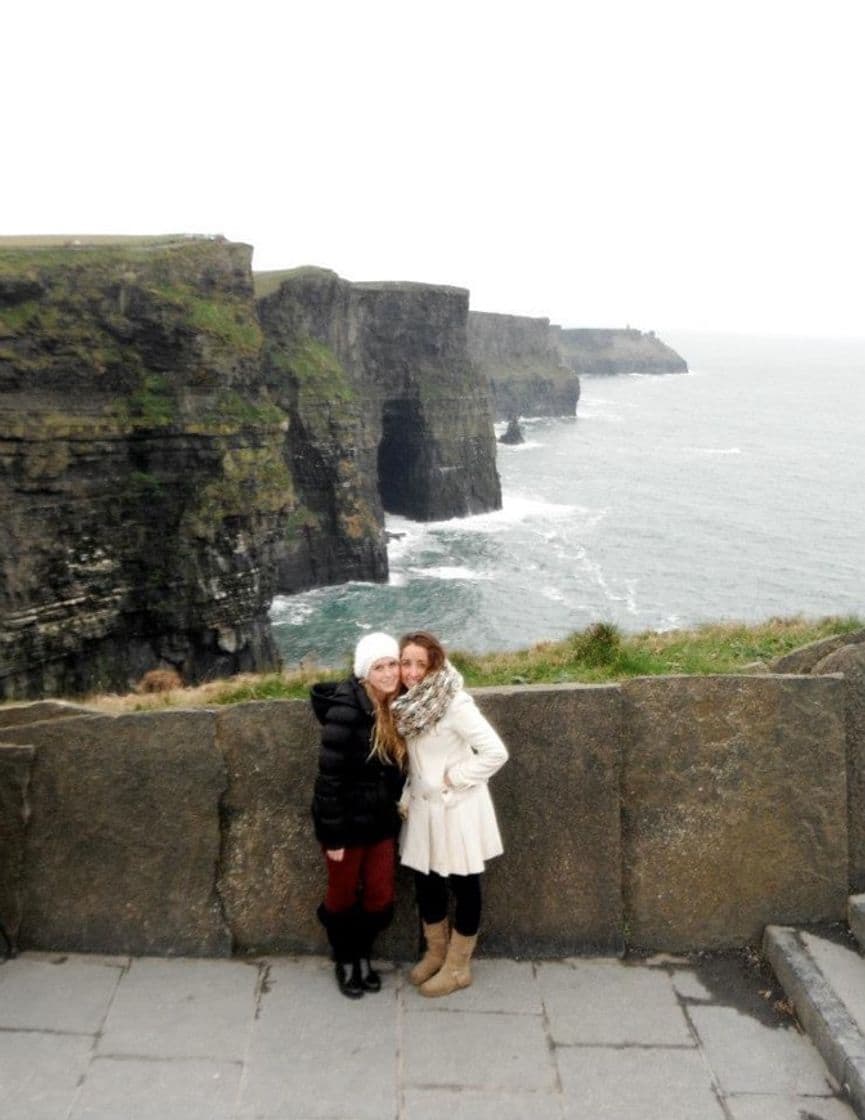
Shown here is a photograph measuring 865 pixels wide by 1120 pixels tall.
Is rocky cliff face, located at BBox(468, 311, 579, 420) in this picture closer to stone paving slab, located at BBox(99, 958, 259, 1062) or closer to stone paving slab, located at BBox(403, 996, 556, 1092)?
stone paving slab, located at BBox(99, 958, 259, 1062)

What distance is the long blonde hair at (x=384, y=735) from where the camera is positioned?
16.2ft

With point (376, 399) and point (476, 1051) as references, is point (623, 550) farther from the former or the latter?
point (476, 1051)

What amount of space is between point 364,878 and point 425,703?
1.10 meters

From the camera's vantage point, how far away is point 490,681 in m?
6.50

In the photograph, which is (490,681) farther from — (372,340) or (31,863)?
(372,340)

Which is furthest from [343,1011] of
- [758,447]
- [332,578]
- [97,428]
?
[758,447]

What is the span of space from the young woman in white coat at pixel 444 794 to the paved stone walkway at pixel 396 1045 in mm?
437

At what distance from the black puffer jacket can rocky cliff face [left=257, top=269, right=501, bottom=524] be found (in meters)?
56.7

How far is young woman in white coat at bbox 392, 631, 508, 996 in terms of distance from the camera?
491 cm

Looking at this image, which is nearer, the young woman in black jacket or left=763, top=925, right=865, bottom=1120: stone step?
left=763, top=925, right=865, bottom=1120: stone step

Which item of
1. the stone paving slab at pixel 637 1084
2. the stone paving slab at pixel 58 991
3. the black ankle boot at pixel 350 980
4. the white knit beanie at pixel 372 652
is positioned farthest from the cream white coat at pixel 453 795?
the stone paving slab at pixel 58 991

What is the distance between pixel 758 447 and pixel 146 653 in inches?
3741

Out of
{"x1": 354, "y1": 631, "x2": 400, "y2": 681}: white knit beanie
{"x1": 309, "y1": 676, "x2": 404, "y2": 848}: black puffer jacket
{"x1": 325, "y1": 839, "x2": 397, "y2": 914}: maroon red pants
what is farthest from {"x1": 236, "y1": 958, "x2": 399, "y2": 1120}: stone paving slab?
{"x1": 354, "y1": 631, "x2": 400, "y2": 681}: white knit beanie

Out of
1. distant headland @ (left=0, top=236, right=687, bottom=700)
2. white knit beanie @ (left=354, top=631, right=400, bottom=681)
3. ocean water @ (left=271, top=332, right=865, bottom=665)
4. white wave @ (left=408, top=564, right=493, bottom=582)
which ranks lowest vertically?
white wave @ (left=408, top=564, right=493, bottom=582)
